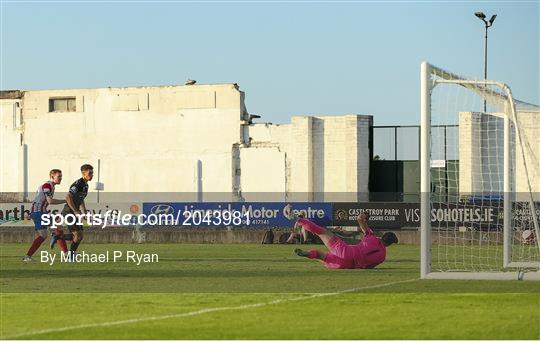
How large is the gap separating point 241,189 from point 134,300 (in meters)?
49.8

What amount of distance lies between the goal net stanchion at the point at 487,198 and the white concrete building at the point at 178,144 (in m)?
15.0

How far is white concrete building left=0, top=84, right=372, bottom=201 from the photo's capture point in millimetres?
64875

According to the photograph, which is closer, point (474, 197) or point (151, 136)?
point (474, 197)

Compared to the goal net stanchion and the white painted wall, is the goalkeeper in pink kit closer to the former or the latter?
the goal net stanchion

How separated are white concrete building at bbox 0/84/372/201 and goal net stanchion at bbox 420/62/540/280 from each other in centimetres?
1503

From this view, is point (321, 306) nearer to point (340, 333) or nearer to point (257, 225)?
point (340, 333)

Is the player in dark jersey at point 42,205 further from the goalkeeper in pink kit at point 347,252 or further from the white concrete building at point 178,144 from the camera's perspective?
the white concrete building at point 178,144

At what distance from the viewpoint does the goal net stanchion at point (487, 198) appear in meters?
21.7

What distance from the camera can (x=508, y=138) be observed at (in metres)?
28.0

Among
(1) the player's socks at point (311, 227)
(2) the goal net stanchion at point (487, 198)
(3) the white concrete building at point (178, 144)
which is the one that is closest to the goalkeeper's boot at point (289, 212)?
(2) the goal net stanchion at point (487, 198)

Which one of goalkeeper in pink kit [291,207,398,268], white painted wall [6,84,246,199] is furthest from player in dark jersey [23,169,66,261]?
white painted wall [6,84,246,199]

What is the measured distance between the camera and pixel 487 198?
121 feet

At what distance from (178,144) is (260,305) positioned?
5272 cm

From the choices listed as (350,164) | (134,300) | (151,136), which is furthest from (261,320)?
(151,136)
